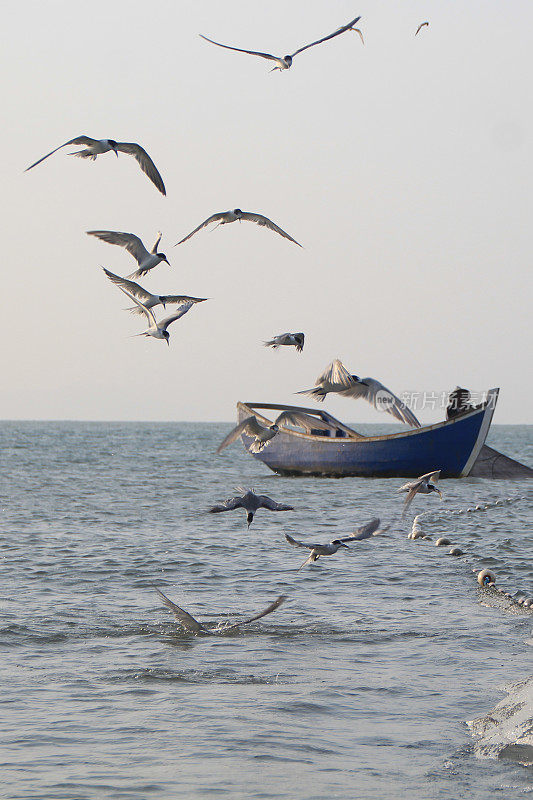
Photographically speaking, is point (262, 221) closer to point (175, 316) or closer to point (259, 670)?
point (175, 316)

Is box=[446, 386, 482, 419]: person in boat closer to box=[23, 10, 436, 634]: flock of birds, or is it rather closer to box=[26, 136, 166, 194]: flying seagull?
box=[23, 10, 436, 634]: flock of birds

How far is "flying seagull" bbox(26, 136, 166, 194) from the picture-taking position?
936cm

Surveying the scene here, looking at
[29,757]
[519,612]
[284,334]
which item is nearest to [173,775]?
[29,757]

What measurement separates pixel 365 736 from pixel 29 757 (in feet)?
8.87

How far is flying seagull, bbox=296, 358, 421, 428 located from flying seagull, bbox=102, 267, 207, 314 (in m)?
1.88

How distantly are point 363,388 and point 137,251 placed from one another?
3.37 m

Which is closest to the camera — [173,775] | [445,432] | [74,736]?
[173,775]

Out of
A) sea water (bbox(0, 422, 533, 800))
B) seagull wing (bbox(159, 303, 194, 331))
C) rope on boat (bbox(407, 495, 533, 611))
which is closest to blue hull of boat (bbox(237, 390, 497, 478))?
rope on boat (bbox(407, 495, 533, 611))

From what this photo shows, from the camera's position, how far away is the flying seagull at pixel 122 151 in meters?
9.36

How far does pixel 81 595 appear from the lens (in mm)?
13977

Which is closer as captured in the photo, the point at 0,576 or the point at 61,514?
the point at 0,576

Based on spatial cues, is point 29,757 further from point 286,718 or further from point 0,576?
point 0,576

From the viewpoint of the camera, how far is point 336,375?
11375 mm

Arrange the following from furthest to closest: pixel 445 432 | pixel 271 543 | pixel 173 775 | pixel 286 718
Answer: pixel 445 432 < pixel 271 543 < pixel 286 718 < pixel 173 775
